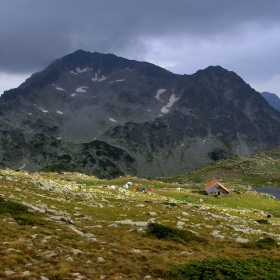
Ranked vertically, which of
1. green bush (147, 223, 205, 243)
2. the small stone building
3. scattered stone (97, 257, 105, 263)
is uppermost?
scattered stone (97, 257, 105, 263)

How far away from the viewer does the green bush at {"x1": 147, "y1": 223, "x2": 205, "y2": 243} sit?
20.0 m

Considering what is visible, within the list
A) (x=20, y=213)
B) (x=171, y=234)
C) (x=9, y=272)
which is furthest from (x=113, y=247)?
(x=20, y=213)

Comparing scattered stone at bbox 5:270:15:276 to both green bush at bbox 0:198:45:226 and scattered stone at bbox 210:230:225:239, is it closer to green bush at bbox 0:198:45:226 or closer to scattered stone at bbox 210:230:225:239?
green bush at bbox 0:198:45:226

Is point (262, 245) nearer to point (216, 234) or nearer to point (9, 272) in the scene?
point (216, 234)

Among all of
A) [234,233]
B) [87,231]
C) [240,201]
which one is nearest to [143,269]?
[87,231]

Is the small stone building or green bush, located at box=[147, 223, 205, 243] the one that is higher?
green bush, located at box=[147, 223, 205, 243]

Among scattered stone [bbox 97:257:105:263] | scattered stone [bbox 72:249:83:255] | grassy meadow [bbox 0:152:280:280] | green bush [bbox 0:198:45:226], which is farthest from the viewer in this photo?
green bush [bbox 0:198:45:226]

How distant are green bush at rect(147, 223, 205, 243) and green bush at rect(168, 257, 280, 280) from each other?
225 inches

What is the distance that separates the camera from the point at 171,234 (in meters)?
20.4

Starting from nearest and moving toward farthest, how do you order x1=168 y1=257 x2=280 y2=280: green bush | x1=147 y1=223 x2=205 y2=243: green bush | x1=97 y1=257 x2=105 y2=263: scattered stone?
x1=168 y1=257 x2=280 y2=280: green bush
x1=97 y1=257 x2=105 y2=263: scattered stone
x1=147 y1=223 x2=205 y2=243: green bush

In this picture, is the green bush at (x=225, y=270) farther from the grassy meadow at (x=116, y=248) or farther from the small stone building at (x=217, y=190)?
the small stone building at (x=217, y=190)

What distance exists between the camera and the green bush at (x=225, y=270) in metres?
12.5

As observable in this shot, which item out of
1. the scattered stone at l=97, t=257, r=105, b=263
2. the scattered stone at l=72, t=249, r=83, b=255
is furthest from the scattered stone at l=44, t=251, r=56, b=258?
the scattered stone at l=97, t=257, r=105, b=263

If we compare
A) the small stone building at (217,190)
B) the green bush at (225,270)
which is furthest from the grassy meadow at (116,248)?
the small stone building at (217,190)
